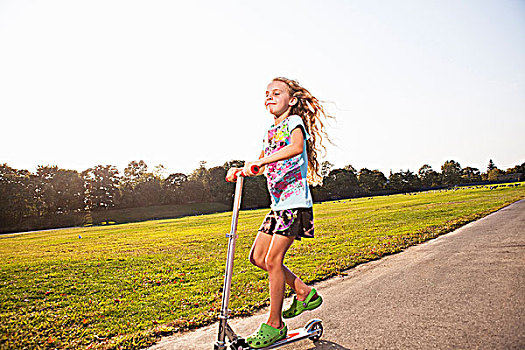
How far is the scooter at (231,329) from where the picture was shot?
323 cm

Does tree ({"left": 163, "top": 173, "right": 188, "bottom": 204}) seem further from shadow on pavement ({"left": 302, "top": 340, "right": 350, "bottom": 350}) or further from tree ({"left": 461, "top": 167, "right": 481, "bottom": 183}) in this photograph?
tree ({"left": 461, "top": 167, "right": 481, "bottom": 183})

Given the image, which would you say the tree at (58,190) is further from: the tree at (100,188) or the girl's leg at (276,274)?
the girl's leg at (276,274)

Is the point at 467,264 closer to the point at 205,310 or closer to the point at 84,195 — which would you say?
the point at 205,310

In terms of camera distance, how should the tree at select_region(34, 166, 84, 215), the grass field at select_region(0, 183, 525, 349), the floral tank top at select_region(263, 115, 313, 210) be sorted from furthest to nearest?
Result: the tree at select_region(34, 166, 84, 215) → the grass field at select_region(0, 183, 525, 349) → the floral tank top at select_region(263, 115, 313, 210)

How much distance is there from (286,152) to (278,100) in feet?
2.37

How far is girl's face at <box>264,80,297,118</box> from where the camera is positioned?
3.89m

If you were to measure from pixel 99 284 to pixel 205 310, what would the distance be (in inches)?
166

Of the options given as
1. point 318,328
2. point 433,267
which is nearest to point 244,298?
point 318,328

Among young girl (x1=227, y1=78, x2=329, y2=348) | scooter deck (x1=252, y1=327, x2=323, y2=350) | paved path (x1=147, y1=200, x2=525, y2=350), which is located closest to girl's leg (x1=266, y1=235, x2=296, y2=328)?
young girl (x1=227, y1=78, x2=329, y2=348)

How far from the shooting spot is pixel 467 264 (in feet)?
22.7

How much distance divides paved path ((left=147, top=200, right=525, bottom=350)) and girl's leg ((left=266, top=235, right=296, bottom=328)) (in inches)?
17.3

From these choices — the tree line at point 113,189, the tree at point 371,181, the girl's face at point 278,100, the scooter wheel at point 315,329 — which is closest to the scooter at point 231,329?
the scooter wheel at point 315,329

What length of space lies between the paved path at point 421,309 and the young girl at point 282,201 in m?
0.46

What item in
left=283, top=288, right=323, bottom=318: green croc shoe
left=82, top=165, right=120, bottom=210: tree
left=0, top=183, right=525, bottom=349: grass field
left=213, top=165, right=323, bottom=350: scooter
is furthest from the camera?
left=82, top=165, right=120, bottom=210: tree
